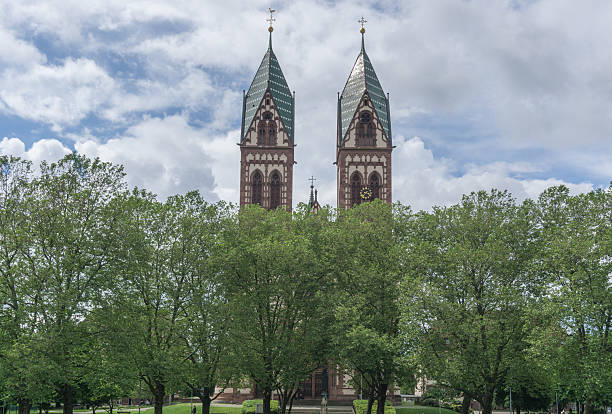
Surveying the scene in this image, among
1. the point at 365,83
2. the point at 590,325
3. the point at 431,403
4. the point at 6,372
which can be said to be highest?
the point at 365,83

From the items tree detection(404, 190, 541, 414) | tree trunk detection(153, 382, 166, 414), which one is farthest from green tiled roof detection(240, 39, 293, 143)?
tree trunk detection(153, 382, 166, 414)

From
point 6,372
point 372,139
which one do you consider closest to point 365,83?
point 372,139

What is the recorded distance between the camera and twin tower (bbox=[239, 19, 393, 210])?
210ft

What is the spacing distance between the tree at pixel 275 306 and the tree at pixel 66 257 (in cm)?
734

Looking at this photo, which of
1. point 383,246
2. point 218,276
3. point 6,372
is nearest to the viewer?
point 6,372

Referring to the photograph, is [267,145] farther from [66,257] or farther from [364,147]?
[66,257]

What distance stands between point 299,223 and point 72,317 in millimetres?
15040

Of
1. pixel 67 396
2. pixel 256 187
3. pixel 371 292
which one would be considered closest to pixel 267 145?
pixel 256 187

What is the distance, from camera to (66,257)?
92.7 ft

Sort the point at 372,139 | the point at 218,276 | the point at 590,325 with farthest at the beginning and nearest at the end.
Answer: the point at 372,139, the point at 218,276, the point at 590,325

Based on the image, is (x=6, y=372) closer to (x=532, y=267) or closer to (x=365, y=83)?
(x=532, y=267)

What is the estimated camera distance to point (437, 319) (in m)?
30.9

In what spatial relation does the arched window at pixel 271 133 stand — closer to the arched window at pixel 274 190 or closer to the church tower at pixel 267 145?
the church tower at pixel 267 145

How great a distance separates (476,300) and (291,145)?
37516mm
